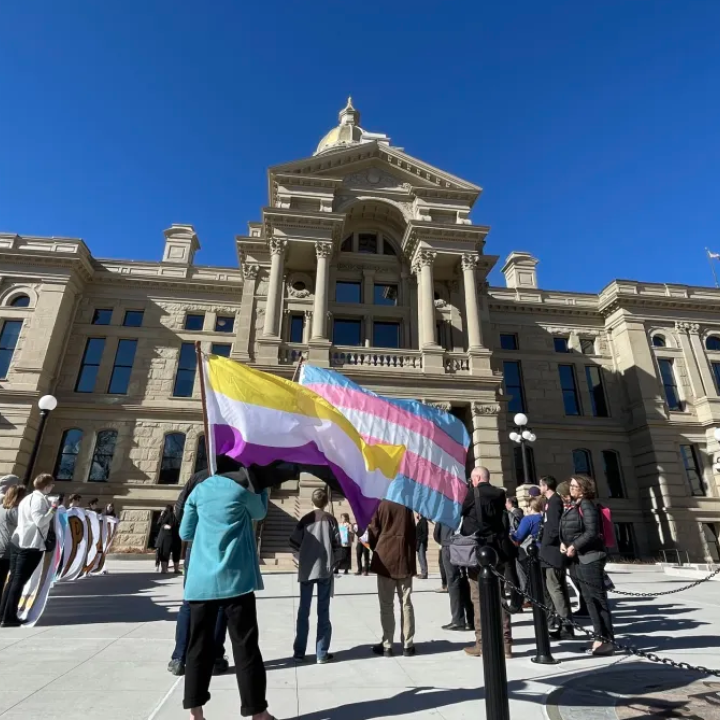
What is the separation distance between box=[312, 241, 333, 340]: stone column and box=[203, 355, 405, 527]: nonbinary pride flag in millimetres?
16825

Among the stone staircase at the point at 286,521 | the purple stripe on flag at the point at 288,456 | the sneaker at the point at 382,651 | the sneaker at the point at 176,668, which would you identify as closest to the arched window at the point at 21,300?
the stone staircase at the point at 286,521

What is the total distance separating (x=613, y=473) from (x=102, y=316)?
32162mm

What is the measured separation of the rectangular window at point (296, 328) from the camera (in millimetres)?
26109

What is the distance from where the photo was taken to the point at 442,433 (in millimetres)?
5438

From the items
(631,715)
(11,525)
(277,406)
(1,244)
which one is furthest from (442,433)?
(1,244)

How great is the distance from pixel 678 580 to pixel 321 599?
14481 mm

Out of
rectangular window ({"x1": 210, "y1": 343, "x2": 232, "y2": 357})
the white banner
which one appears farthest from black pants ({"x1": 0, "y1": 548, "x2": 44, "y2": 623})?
rectangular window ({"x1": 210, "y1": 343, "x2": 232, "y2": 357})

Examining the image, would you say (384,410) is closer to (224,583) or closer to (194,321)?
(224,583)

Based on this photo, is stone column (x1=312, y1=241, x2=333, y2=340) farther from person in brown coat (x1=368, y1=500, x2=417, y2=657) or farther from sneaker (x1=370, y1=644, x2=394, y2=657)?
sneaker (x1=370, y1=644, x2=394, y2=657)

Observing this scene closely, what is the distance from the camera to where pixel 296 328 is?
1035 inches

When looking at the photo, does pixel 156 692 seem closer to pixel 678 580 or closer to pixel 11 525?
pixel 11 525

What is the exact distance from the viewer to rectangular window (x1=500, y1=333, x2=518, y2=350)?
31.0 meters

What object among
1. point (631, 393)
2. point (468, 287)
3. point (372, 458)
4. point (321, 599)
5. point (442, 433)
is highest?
point (468, 287)

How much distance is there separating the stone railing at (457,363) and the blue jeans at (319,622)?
676 inches
